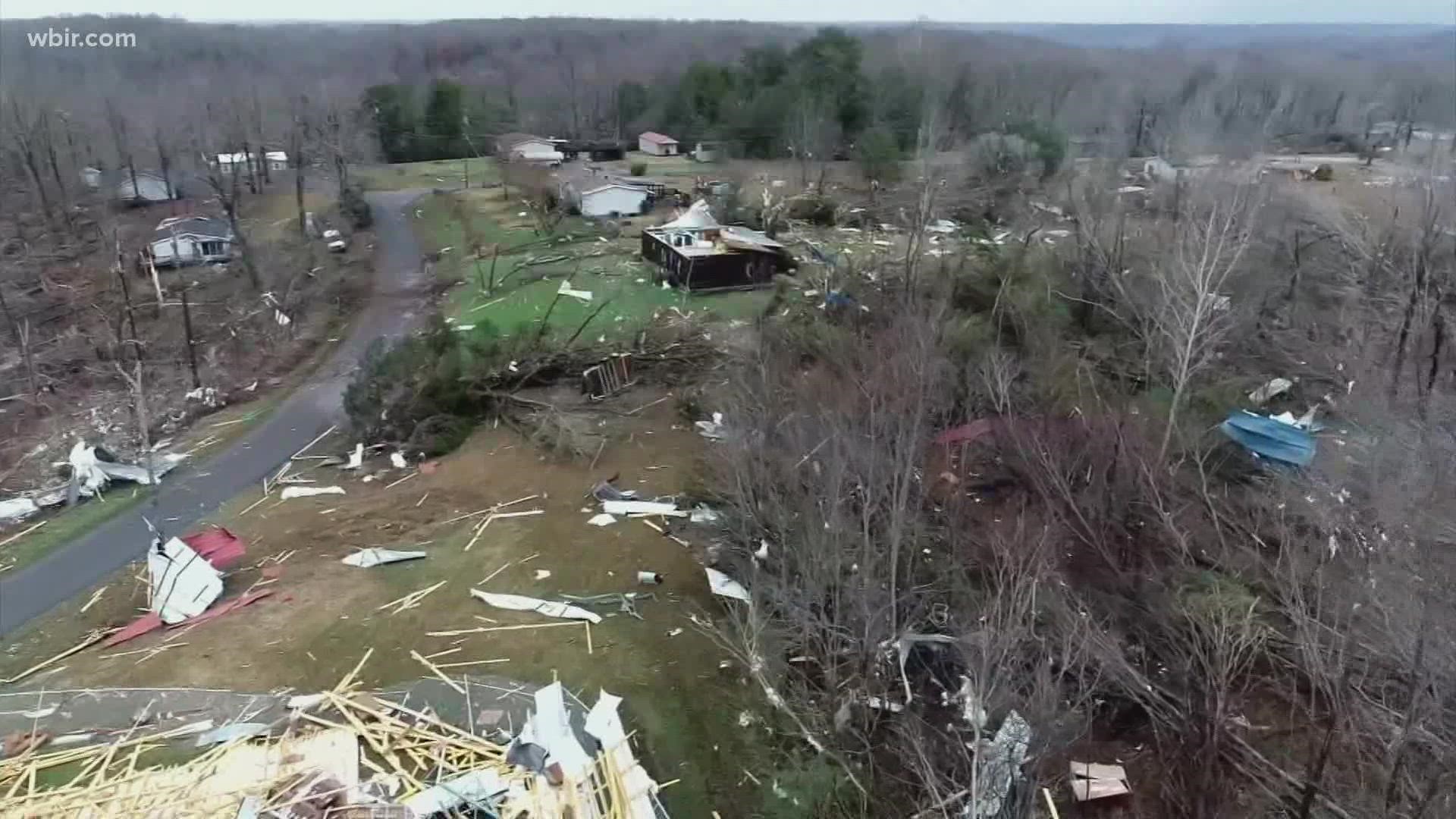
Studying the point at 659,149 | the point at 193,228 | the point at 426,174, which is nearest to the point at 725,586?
the point at 193,228

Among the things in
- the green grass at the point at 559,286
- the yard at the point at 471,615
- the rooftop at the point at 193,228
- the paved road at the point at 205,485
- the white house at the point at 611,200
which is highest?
the white house at the point at 611,200

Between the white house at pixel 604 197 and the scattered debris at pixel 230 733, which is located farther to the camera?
the white house at pixel 604 197

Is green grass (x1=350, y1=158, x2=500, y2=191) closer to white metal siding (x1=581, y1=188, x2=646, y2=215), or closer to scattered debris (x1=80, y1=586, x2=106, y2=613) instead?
white metal siding (x1=581, y1=188, x2=646, y2=215)

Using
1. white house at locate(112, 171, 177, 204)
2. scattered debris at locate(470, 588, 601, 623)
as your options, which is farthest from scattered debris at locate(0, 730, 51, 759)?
white house at locate(112, 171, 177, 204)

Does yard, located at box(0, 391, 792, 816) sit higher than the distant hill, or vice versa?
the distant hill

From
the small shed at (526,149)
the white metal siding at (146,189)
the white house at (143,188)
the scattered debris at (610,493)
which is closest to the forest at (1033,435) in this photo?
the scattered debris at (610,493)

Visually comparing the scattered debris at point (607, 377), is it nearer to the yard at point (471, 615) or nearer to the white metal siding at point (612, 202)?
the yard at point (471, 615)
